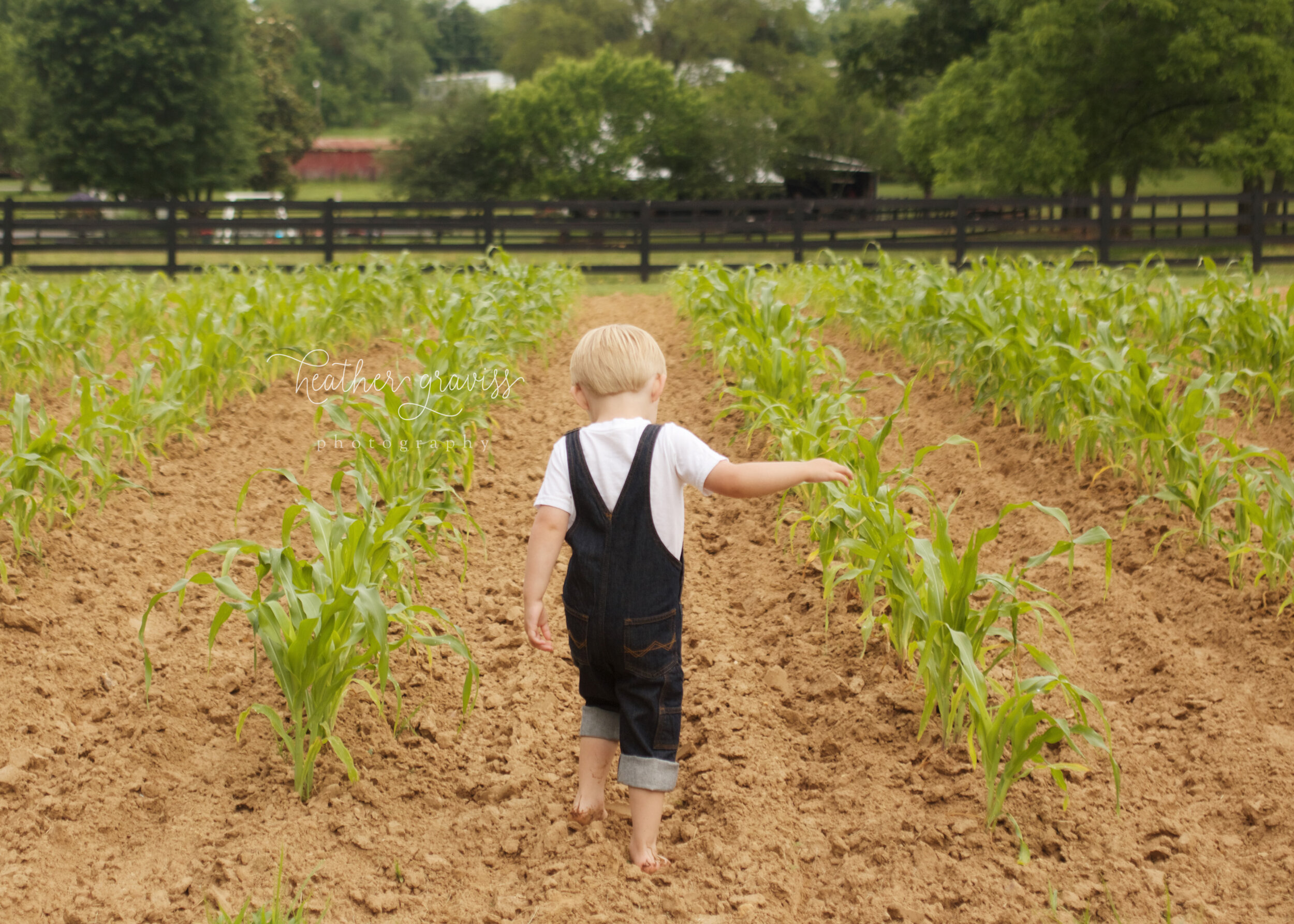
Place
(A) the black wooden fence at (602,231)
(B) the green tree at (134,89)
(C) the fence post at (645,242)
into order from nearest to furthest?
(A) the black wooden fence at (602,231), (C) the fence post at (645,242), (B) the green tree at (134,89)

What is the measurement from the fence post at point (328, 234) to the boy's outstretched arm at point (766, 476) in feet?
51.7

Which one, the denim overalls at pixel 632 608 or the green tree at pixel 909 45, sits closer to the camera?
the denim overalls at pixel 632 608

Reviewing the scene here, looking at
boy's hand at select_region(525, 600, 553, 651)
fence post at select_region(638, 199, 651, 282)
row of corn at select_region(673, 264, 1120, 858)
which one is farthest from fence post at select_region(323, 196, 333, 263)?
boy's hand at select_region(525, 600, 553, 651)

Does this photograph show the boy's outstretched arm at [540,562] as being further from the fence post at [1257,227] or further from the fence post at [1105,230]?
the fence post at [1257,227]

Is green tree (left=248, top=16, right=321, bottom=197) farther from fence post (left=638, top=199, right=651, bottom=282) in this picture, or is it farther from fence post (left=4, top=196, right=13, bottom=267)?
fence post (left=638, top=199, right=651, bottom=282)

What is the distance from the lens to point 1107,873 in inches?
95.5

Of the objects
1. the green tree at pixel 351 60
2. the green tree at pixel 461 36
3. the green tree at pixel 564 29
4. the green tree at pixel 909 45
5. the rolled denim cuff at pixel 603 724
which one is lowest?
the rolled denim cuff at pixel 603 724

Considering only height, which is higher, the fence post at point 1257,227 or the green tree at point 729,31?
the green tree at point 729,31

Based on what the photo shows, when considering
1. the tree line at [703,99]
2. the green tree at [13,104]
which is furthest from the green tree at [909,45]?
the green tree at [13,104]

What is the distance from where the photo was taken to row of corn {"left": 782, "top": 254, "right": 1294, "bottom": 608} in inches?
163

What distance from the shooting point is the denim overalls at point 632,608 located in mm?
2461

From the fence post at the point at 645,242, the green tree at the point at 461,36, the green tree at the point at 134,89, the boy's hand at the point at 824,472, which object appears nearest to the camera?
the boy's hand at the point at 824,472

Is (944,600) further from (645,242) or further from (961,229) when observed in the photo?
(961,229)

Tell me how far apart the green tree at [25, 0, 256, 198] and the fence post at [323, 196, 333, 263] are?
20.7 metres
